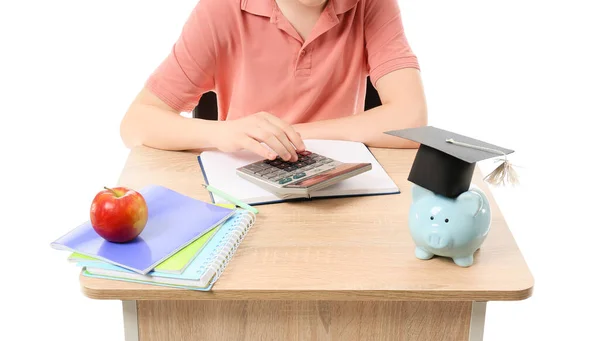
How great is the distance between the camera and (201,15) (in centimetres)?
168

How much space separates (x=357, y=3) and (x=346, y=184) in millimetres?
632

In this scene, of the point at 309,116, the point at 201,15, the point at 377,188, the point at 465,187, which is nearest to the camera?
the point at 465,187

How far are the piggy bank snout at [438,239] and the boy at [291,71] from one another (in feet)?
1.79

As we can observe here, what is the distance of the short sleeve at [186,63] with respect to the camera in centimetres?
167

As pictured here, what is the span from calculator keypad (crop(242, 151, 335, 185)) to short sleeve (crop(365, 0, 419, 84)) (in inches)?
18.2

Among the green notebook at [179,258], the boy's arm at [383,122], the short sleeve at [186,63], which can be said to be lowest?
the green notebook at [179,258]

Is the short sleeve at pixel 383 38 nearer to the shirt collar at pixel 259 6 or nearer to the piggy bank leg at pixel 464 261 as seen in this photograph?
the shirt collar at pixel 259 6

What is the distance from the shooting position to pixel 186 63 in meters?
1.68

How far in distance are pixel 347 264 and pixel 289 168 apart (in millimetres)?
322

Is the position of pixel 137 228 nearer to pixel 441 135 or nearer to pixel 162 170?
pixel 162 170

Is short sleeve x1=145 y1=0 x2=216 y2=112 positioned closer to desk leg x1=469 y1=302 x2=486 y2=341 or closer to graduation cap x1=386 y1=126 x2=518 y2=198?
graduation cap x1=386 y1=126 x2=518 y2=198

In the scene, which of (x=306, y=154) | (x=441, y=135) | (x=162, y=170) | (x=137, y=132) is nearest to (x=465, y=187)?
(x=441, y=135)

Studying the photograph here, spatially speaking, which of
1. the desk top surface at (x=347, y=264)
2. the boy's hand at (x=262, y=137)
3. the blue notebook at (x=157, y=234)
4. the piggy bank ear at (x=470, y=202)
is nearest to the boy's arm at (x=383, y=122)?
the boy's hand at (x=262, y=137)

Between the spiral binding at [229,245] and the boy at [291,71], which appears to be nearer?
the spiral binding at [229,245]
